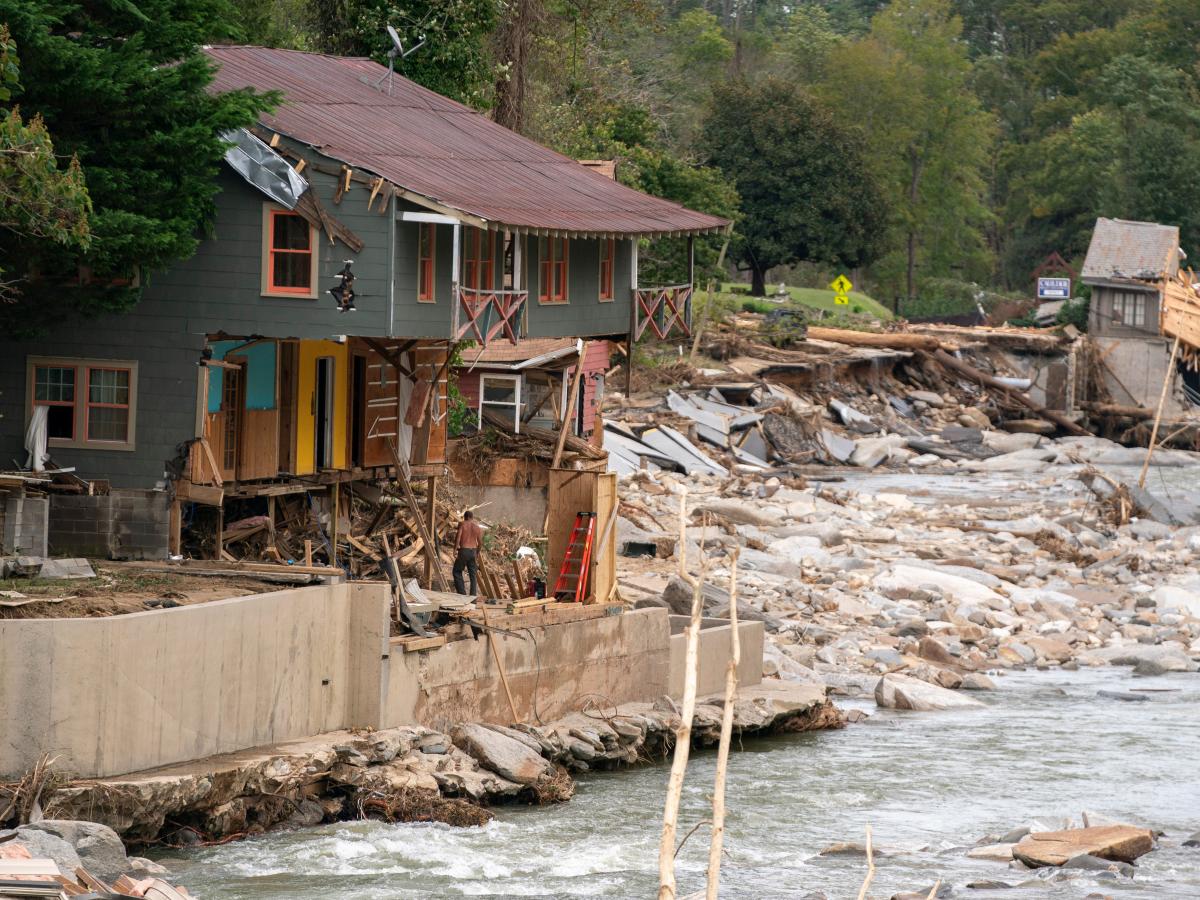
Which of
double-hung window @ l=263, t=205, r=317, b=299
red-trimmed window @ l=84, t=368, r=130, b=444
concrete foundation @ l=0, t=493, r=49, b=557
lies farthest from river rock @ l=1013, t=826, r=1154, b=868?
red-trimmed window @ l=84, t=368, r=130, b=444

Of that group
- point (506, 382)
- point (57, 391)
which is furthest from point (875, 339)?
point (57, 391)

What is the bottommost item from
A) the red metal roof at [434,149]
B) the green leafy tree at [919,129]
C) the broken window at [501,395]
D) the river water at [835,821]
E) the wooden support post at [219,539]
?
the river water at [835,821]

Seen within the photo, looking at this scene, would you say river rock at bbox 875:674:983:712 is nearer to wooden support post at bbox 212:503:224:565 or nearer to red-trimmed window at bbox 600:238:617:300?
red-trimmed window at bbox 600:238:617:300

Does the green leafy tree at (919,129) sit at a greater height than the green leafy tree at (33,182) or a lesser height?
greater

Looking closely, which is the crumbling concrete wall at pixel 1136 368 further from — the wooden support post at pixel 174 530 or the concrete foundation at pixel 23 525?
the concrete foundation at pixel 23 525

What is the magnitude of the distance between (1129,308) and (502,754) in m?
57.6

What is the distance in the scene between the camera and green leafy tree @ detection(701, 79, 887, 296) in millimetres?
79312

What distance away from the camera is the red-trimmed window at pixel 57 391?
27172 mm

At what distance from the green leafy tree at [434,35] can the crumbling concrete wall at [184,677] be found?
1778 cm

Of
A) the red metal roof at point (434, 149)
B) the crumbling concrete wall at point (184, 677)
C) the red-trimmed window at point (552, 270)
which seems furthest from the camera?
the red-trimmed window at point (552, 270)

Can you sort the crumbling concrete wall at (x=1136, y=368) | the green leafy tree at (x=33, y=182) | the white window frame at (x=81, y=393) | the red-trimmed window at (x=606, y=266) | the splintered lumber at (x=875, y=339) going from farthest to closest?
the crumbling concrete wall at (x=1136, y=368) < the splintered lumber at (x=875, y=339) < the red-trimmed window at (x=606, y=266) < the white window frame at (x=81, y=393) < the green leafy tree at (x=33, y=182)

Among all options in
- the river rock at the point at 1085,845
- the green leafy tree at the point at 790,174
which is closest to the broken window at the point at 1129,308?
the green leafy tree at the point at 790,174

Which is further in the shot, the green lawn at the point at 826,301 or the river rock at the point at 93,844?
the green lawn at the point at 826,301

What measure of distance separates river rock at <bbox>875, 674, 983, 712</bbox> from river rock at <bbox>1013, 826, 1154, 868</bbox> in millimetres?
9021
